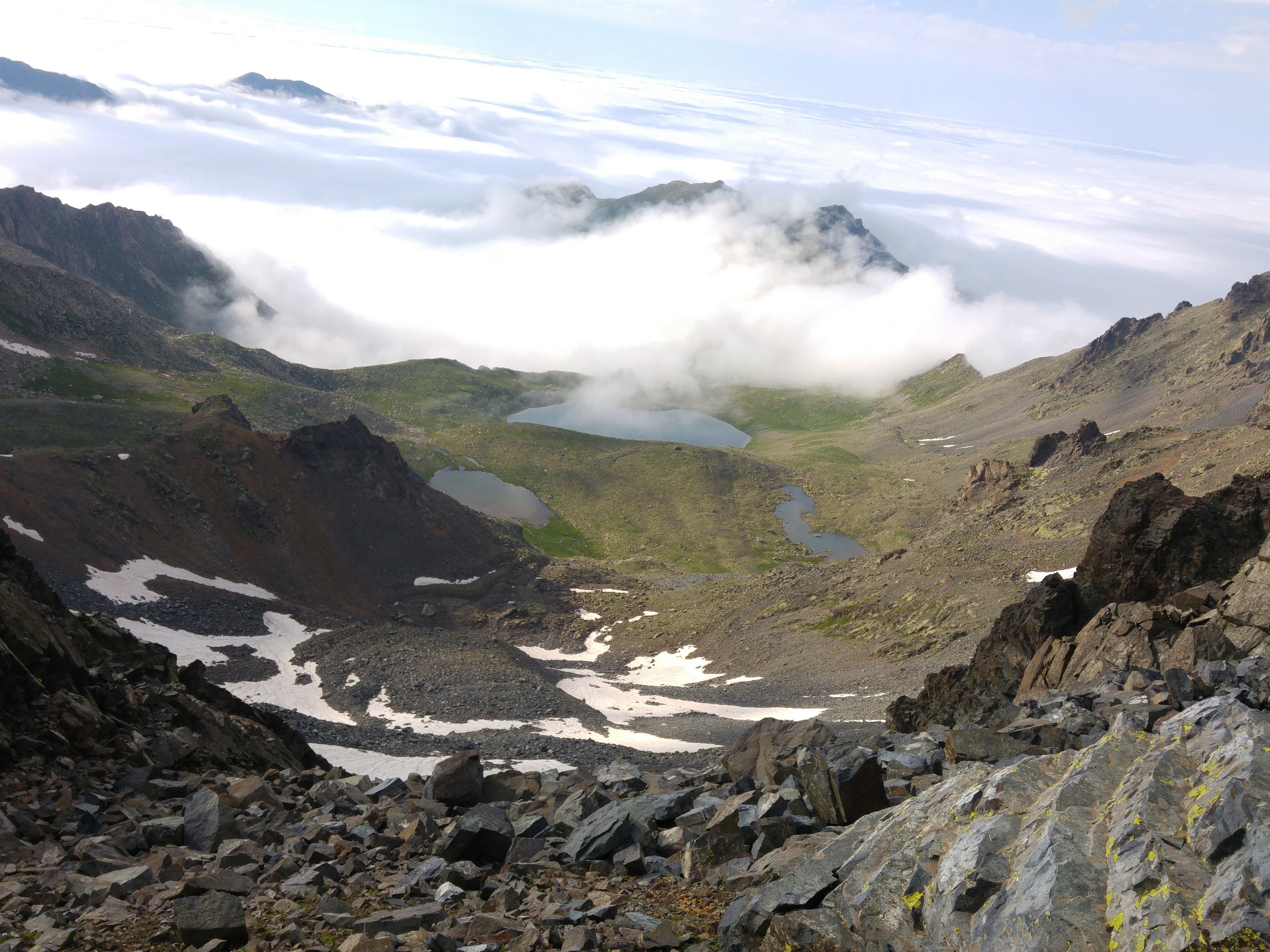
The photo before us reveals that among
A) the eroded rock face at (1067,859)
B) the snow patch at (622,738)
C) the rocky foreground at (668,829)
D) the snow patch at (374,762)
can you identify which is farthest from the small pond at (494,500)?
the eroded rock face at (1067,859)

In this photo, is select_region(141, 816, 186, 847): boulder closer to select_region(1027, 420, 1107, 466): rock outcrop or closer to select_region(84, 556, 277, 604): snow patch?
select_region(84, 556, 277, 604): snow patch

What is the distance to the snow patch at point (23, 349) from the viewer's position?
147m

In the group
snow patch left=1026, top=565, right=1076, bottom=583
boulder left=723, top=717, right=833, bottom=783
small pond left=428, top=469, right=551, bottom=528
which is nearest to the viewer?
boulder left=723, top=717, right=833, bottom=783

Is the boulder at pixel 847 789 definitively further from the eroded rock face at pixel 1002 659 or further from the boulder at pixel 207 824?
the eroded rock face at pixel 1002 659

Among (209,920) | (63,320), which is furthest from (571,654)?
(63,320)

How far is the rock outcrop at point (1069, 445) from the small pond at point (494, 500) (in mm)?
102366

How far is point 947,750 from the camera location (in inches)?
750

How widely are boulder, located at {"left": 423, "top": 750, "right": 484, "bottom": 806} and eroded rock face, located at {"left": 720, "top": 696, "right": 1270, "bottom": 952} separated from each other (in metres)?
10.5

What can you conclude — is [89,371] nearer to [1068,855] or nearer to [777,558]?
[777,558]

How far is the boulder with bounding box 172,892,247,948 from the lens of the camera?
13.0 m

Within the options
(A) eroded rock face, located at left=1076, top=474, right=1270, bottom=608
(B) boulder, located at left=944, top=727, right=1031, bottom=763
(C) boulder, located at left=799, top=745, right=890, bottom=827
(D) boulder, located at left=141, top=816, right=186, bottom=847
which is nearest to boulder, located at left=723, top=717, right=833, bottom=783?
(B) boulder, located at left=944, top=727, right=1031, bottom=763

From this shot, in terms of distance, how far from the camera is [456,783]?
21.3 m

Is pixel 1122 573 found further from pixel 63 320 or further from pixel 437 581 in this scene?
pixel 63 320

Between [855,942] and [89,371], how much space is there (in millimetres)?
184244
